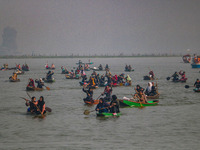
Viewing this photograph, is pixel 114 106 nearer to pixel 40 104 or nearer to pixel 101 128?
pixel 101 128

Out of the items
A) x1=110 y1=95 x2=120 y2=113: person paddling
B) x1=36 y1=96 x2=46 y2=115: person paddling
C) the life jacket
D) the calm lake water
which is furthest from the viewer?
x1=36 y1=96 x2=46 y2=115: person paddling

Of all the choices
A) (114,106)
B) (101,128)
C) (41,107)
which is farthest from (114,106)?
(41,107)

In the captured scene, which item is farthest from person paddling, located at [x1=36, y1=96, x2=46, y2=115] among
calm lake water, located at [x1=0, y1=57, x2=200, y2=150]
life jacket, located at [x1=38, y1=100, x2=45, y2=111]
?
calm lake water, located at [x1=0, y1=57, x2=200, y2=150]

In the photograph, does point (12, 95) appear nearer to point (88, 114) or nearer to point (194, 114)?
A: point (88, 114)

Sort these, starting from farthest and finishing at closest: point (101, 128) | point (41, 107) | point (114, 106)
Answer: point (41, 107), point (114, 106), point (101, 128)

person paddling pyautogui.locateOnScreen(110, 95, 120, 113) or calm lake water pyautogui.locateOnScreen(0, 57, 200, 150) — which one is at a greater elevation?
person paddling pyautogui.locateOnScreen(110, 95, 120, 113)

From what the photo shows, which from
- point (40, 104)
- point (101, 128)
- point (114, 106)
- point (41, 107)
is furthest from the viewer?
point (41, 107)

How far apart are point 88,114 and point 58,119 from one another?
2.98m

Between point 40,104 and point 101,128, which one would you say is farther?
point 40,104

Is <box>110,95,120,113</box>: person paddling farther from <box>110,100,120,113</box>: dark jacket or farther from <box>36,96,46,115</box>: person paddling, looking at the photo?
<box>36,96,46,115</box>: person paddling

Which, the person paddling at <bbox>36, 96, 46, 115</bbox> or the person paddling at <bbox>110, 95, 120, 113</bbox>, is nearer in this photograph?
the person paddling at <bbox>110, 95, 120, 113</bbox>

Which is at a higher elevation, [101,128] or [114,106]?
[114,106]

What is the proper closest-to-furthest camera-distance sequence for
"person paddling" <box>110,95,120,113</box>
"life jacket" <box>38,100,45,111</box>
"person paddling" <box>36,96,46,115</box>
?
"person paddling" <box>110,95,120,113</box> < "life jacket" <box>38,100,45,111</box> < "person paddling" <box>36,96,46,115</box>

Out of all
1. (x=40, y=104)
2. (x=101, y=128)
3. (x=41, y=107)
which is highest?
(x=40, y=104)
